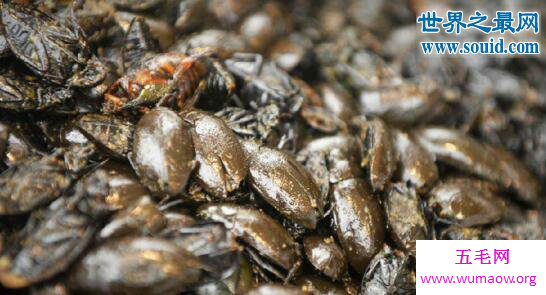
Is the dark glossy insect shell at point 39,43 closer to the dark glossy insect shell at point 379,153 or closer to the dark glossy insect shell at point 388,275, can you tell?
the dark glossy insect shell at point 379,153

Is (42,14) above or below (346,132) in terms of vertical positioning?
above

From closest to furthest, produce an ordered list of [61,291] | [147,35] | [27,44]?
[61,291] < [27,44] < [147,35]

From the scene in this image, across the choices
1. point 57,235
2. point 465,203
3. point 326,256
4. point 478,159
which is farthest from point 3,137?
point 478,159

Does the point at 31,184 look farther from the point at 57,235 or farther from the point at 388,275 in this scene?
the point at 388,275

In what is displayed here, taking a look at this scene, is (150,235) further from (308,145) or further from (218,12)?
(218,12)

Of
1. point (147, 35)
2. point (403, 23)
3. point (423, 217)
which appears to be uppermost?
point (147, 35)

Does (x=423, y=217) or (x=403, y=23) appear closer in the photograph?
(x=423, y=217)

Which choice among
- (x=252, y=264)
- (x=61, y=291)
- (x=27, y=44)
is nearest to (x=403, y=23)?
(x=252, y=264)
